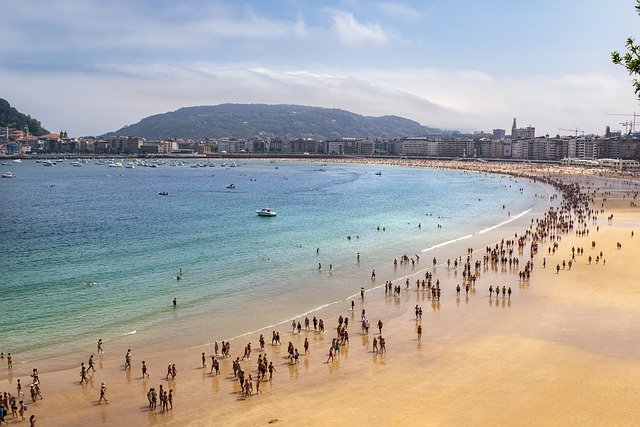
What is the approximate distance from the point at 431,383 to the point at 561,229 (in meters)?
36.7

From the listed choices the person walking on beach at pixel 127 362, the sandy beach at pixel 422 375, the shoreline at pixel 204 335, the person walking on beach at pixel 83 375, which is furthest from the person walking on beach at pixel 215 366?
the person walking on beach at pixel 83 375

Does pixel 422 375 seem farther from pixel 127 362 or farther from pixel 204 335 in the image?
pixel 127 362

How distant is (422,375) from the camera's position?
62.5 feet

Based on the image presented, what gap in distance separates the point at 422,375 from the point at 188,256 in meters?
23.6

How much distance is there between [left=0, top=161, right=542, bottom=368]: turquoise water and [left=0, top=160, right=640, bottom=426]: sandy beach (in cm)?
294

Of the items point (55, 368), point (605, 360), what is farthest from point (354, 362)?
point (55, 368)

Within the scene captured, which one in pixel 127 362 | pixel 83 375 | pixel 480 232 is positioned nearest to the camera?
pixel 83 375

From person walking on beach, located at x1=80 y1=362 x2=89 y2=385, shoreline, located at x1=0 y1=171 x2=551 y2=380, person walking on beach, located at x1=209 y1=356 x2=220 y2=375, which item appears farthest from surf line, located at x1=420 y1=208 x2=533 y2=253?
person walking on beach, located at x1=80 y1=362 x2=89 y2=385

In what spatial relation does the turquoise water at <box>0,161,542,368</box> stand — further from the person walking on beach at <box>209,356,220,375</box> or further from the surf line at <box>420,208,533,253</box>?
the person walking on beach at <box>209,356,220,375</box>

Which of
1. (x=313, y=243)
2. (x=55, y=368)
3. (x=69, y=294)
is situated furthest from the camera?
(x=313, y=243)

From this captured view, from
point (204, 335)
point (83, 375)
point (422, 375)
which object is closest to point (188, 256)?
point (204, 335)

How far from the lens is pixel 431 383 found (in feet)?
60.3

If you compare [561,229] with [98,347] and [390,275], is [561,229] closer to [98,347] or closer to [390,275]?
[390,275]

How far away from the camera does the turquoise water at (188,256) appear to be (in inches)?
979
